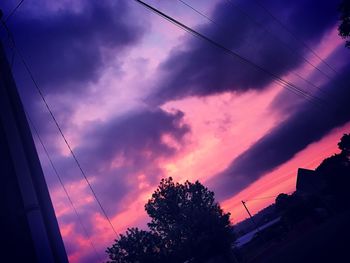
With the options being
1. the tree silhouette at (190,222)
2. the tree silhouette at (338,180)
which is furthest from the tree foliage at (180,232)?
the tree silhouette at (338,180)

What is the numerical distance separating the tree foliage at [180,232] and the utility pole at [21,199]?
1233 inches

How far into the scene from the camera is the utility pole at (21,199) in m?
4.54

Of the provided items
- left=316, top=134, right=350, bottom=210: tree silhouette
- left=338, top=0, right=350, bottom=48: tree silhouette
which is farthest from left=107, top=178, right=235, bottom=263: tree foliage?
left=338, top=0, right=350, bottom=48: tree silhouette

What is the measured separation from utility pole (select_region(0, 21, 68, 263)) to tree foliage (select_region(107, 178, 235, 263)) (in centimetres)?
3131

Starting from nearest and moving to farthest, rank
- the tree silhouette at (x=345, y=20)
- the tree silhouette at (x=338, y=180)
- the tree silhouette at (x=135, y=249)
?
the tree silhouette at (x=345, y=20) < the tree silhouette at (x=135, y=249) < the tree silhouette at (x=338, y=180)

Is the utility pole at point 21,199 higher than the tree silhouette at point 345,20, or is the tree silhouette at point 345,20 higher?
the tree silhouette at point 345,20

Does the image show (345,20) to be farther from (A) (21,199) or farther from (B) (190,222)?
(B) (190,222)

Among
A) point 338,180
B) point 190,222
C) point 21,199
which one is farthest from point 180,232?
point 21,199

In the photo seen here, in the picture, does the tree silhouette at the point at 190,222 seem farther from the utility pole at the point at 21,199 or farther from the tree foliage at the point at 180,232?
the utility pole at the point at 21,199

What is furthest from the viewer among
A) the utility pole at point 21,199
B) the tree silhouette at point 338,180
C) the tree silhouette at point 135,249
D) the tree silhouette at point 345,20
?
Result: the tree silhouette at point 338,180

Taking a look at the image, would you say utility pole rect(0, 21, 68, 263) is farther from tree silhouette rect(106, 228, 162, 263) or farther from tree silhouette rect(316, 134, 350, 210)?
tree silhouette rect(316, 134, 350, 210)

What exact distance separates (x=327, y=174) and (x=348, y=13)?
3742cm

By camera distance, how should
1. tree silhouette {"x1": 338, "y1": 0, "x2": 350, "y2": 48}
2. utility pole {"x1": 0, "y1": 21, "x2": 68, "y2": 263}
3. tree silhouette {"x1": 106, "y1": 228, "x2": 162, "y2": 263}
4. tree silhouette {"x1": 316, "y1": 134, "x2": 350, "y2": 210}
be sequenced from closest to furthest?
utility pole {"x1": 0, "y1": 21, "x2": 68, "y2": 263}, tree silhouette {"x1": 338, "y1": 0, "x2": 350, "y2": 48}, tree silhouette {"x1": 106, "y1": 228, "x2": 162, "y2": 263}, tree silhouette {"x1": 316, "y1": 134, "x2": 350, "y2": 210}

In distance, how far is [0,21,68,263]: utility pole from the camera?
4.54 meters
